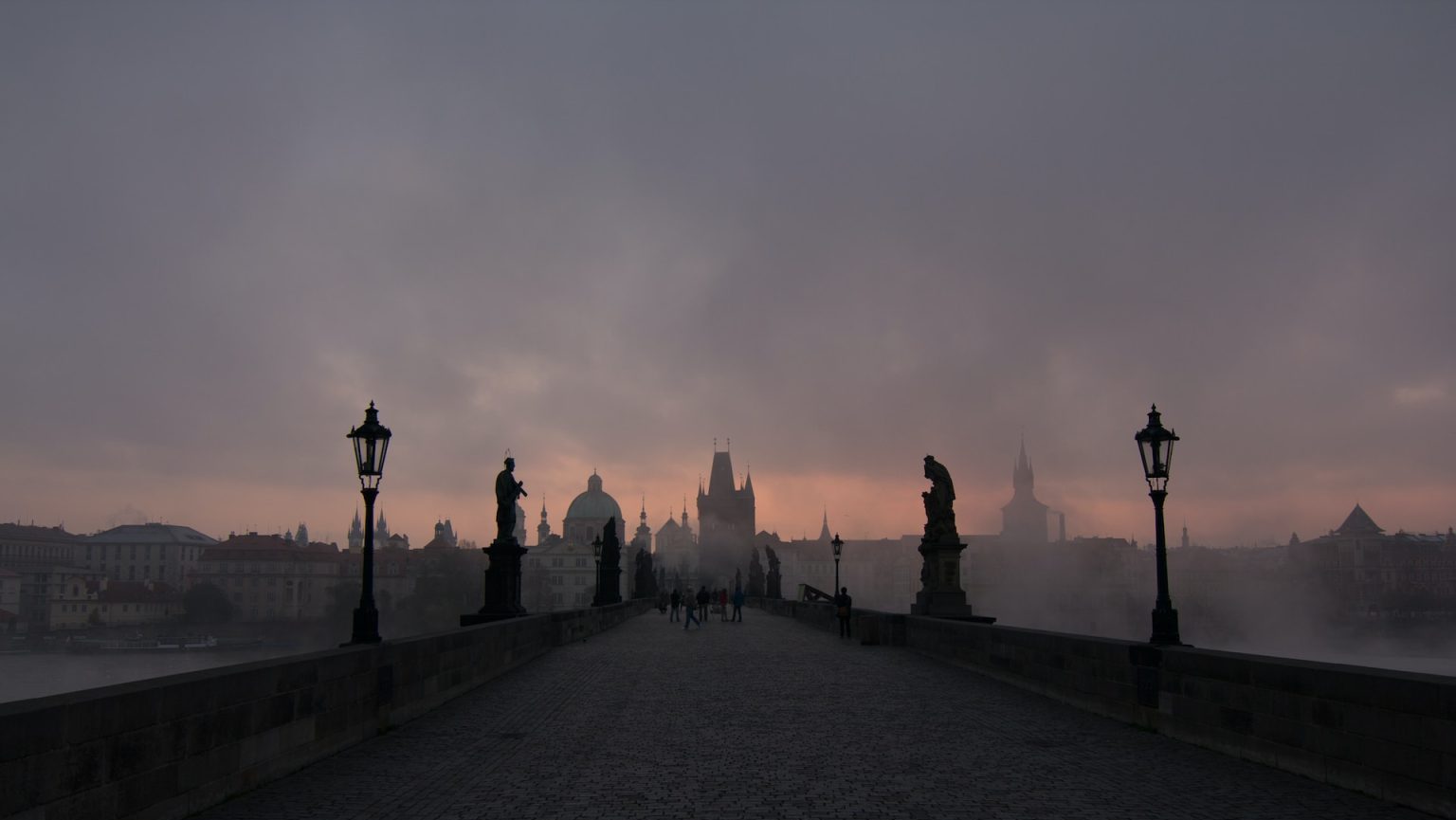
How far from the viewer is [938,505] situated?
26.5m

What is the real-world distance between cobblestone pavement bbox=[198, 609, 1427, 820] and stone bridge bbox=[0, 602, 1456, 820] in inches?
1.7

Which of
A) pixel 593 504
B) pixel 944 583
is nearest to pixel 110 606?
pixel 593 504

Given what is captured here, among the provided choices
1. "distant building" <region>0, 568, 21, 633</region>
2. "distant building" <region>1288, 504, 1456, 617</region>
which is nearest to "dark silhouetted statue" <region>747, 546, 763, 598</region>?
"distant building" <region>0, 568, 21, 633</region>

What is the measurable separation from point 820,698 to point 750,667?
636 centimetres

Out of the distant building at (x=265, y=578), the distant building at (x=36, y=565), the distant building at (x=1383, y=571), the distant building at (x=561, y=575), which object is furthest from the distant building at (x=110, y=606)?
the distant building at (x=1383, y=571)

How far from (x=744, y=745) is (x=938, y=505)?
1580 centimetres

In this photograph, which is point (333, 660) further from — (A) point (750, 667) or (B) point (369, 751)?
(A) point (750, 667)

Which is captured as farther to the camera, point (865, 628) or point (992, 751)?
point (865, 628)

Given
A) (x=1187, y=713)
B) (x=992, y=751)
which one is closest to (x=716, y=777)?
(x=992, y=751)

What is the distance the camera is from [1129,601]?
164 meters

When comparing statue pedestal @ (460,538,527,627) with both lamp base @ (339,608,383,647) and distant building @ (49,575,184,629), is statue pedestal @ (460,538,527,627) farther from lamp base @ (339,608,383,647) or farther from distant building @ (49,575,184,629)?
distant building @ (49,575,184,629)

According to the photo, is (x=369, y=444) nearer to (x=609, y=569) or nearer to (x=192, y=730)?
(x=192, y=730)

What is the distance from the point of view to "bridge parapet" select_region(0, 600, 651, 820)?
6.19 m

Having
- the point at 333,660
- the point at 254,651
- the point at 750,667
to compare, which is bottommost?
the point at 254,651
